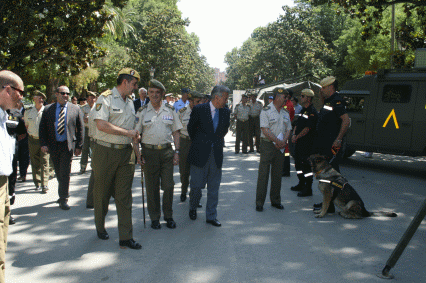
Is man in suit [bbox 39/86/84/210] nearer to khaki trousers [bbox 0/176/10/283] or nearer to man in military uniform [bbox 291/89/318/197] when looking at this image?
khaki trousers [bbox 0/176/10/283]

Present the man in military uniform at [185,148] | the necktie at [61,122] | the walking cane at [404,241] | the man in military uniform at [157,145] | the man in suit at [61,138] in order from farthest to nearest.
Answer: the man in military uniform at [185,148], the necktie at [61,122], the man in suit at [61,138], the man in military uniform at [157,145], the walking cane at [404,241]

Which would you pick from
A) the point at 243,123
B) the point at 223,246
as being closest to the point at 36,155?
the point at 223,246

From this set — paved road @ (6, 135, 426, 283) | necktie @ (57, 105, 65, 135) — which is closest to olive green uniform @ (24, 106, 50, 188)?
paved road @ (6, 135, 426, 283)

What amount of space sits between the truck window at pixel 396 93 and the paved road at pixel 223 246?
3595 mm

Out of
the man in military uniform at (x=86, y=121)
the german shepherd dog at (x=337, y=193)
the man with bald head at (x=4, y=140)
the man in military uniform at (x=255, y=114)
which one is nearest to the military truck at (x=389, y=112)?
the man in military uniform at (x=255, y=114)

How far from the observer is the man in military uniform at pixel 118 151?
479 cm

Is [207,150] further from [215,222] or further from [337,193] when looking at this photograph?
[337,193]

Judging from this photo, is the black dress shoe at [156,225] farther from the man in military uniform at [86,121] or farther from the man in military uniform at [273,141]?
the man in military uniform at [86,121]

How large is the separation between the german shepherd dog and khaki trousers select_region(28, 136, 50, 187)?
517cm

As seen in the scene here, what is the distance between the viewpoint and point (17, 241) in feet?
16.7

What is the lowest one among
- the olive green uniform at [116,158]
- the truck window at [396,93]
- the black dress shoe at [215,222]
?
the black dress shoe at [215,222]

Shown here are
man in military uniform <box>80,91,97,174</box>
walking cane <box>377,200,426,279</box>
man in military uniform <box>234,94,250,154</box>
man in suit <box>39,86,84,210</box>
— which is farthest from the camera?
man in military uniform <box>234,94,250,154</box>

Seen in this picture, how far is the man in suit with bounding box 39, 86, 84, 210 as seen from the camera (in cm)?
670

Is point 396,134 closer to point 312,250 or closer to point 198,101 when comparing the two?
point 198,101
